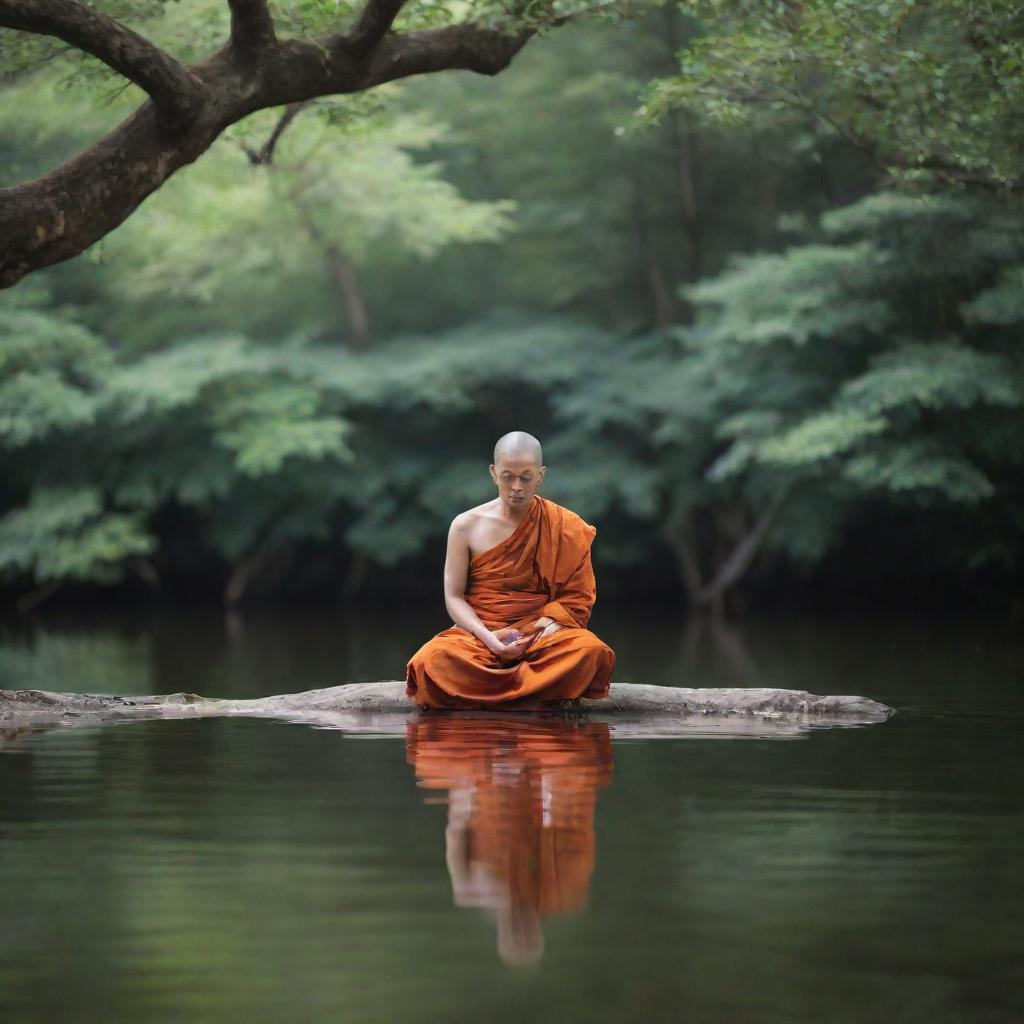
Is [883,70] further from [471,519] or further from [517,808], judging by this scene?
[517,808]

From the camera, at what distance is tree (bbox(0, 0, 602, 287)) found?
764 centimetres

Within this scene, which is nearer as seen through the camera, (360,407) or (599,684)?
(599,684)

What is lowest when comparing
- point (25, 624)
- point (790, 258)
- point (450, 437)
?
point (25, 624)

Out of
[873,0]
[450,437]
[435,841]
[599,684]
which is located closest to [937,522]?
[450,437]

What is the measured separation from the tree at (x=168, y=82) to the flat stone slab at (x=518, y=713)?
205 cm

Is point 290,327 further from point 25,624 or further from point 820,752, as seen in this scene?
point 820,752

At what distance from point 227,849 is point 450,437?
18.0 m

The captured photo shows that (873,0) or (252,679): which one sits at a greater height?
(873,0)

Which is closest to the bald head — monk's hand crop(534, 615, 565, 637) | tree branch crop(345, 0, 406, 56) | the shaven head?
the shaven head

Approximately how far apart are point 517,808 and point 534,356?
1603 cm

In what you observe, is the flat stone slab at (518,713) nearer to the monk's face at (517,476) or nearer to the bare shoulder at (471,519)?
the bare shoulder at (471,519)

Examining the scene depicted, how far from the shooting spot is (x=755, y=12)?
1041 centimetres

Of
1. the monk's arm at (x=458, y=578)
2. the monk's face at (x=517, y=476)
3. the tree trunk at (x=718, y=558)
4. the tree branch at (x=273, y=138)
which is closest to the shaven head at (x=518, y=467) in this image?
the monk's face at (x=517, y=476)

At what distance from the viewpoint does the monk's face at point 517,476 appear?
7949mm
